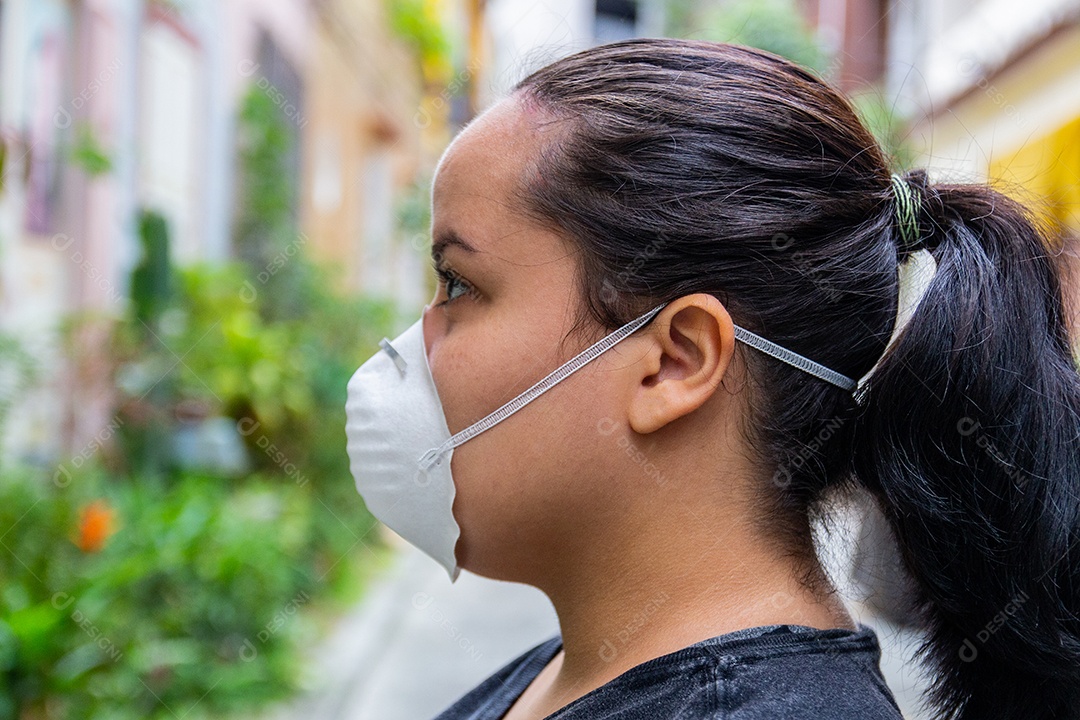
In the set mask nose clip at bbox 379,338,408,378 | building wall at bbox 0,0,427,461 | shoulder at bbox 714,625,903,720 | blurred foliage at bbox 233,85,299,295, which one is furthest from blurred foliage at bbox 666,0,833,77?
shoulder at bbox 714,625,903,720

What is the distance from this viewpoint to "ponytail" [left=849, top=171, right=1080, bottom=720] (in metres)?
1.06

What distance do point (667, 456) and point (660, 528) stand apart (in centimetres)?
8

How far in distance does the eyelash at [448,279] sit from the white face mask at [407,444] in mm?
111

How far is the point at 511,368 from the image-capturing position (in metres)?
1.13

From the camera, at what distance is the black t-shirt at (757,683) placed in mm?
897

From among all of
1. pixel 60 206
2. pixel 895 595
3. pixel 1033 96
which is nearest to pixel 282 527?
pixel 60 206

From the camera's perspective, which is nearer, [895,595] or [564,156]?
[564,156]

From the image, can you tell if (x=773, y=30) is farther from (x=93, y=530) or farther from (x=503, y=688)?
(x=503, y=688)

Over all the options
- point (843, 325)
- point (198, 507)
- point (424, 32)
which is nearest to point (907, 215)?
point (843, 325)

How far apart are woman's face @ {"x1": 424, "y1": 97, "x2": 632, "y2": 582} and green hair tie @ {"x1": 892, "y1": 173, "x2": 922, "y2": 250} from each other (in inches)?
14.7

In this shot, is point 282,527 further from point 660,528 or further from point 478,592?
point 660,528

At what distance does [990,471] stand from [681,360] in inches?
14.1

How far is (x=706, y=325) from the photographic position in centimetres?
105

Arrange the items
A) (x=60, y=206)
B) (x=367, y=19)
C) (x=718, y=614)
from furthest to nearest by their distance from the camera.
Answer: (x=367, y=19), (x=60, y=206), (x=718, y=614)
